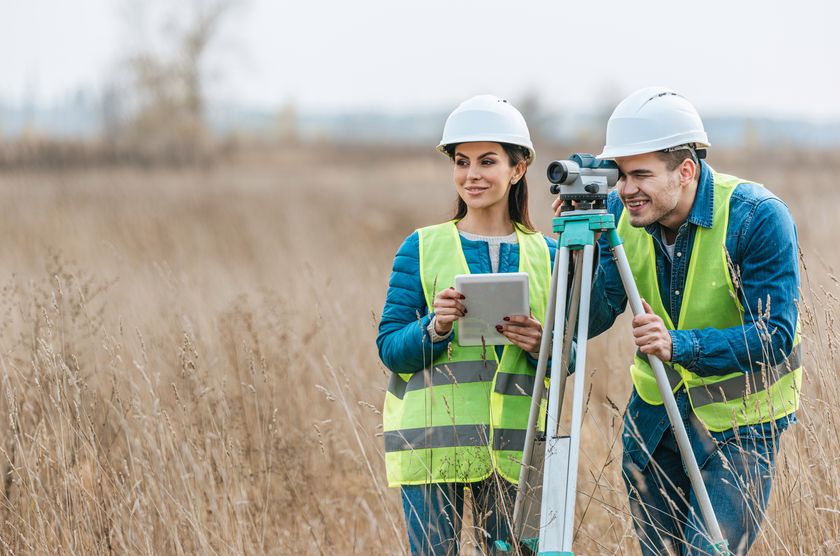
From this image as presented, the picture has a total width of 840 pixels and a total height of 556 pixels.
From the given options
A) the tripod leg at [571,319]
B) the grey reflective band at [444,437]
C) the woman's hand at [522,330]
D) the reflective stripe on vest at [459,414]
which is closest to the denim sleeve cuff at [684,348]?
the tripod leg at [571,319]

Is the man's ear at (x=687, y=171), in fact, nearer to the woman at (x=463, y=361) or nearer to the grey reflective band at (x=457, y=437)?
the woman at (x=463, y=361)

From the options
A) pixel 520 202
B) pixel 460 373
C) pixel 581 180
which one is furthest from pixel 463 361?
pixel 581 180

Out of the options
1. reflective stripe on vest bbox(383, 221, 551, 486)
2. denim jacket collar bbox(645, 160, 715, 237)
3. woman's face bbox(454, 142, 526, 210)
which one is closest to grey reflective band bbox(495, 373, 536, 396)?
reflective stripe on vest bbox(383, 221, 551, 486)

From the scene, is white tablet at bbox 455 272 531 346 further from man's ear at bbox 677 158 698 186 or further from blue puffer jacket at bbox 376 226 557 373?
man's ear at bbox 677 158 698 186

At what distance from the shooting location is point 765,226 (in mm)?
2537

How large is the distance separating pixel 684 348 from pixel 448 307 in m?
0.62

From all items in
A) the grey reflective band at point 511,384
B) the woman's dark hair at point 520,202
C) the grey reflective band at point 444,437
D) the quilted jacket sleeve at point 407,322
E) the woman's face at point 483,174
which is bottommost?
the grey reflective band at point 444,437

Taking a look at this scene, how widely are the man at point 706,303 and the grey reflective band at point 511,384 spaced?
0.25 m

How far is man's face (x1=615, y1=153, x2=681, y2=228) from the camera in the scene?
2555 mm

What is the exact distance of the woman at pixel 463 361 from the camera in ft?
8.85

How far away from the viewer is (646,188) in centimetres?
255

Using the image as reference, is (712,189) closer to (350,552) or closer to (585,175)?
(585,175)

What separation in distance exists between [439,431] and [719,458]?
775 mm

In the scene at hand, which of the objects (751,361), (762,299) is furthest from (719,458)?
(762,299)
